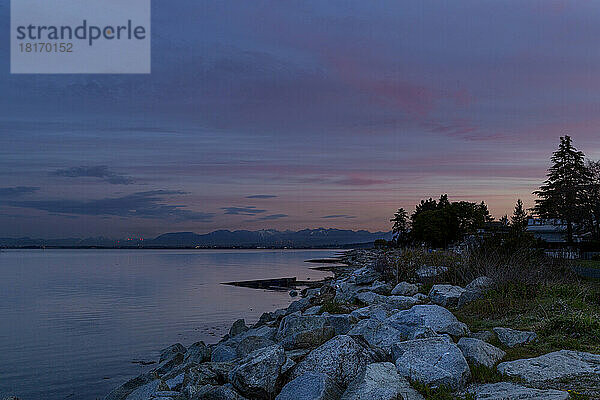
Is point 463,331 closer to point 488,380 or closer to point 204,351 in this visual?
point 488,380

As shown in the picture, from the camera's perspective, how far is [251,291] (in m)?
37.2

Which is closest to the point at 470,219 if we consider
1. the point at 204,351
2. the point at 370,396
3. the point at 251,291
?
the point at 251,291

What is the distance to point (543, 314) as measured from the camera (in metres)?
10.2

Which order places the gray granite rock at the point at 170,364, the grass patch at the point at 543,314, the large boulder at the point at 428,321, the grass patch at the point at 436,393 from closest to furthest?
1. the grass patch at the point at 436,393
2. the grass patch at the point at 543,314
3. the large boulder at the point at 428,321
4. the gray granite rock at the point at 170,364

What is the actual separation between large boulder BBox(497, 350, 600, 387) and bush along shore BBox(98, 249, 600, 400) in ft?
0.04

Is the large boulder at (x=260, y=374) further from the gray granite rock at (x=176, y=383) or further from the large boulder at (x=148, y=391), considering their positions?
the gray granite rock at (x=176, y=383)

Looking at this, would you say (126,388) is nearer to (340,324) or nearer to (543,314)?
(340,324)

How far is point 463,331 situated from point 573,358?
82.3 inches

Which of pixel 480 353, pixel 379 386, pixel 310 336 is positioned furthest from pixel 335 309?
pixel 379 386

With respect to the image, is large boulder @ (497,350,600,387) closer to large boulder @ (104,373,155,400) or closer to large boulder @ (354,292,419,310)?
large boulder @ (354,292,419,310)

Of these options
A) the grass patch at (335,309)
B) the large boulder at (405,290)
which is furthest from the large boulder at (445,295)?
the grass patch at (335,309)

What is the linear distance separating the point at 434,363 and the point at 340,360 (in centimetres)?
130

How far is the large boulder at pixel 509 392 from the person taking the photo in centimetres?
588

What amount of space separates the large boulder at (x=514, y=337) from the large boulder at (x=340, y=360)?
2.78 metres
